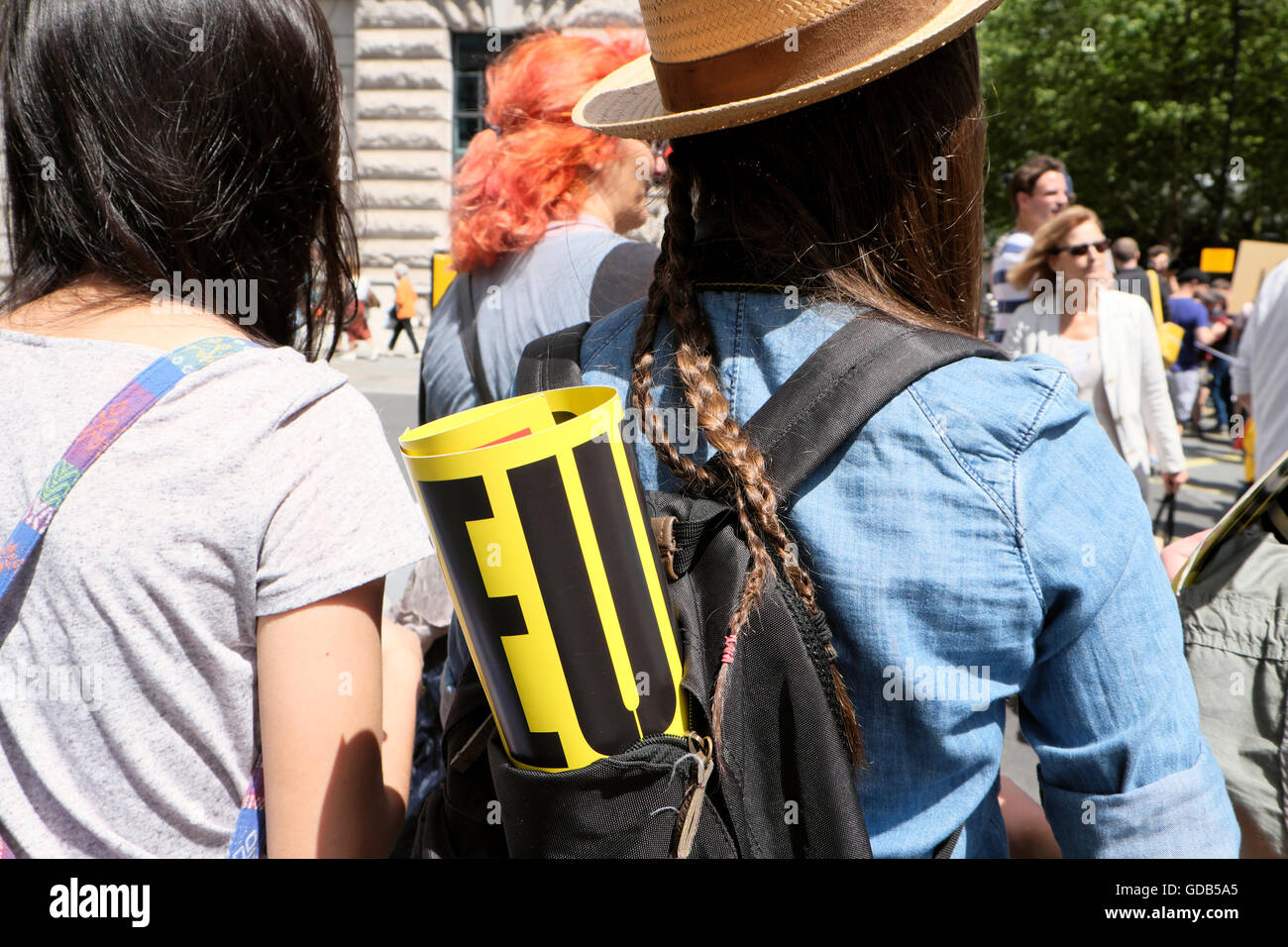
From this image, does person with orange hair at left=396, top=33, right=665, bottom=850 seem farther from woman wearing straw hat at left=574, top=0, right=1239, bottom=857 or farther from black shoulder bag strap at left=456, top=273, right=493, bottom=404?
woman wearing straw hat at left=574, top=0, right=1239, bottom=857

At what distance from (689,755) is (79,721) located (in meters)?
0.67

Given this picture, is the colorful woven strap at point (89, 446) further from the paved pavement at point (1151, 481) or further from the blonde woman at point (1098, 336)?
the blonde woman at point (1098, 336)

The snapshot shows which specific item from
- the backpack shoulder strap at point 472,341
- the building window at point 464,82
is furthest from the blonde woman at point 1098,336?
the building window at point 464,82

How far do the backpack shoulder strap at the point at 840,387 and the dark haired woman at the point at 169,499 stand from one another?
1.42ft

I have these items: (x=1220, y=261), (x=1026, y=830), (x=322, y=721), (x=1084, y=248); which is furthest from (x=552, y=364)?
(x=1220, y=261)

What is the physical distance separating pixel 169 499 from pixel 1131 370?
4.56 meters

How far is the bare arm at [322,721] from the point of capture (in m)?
1.14

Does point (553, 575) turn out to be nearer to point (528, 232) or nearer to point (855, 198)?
point (855, 198)

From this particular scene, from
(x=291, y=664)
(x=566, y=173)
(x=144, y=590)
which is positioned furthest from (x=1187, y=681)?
(x=566, y=173)

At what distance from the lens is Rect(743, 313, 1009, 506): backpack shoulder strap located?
1095mm

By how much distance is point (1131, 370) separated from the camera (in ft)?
15.5

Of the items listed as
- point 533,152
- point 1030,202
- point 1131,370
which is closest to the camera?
point 533,152

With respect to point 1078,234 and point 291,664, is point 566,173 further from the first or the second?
point 1078,234

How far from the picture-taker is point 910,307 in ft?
4.01
